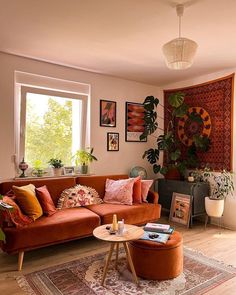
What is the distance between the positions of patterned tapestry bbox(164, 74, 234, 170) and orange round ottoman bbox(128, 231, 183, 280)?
205 centimetres

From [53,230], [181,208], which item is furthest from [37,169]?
[181,208]

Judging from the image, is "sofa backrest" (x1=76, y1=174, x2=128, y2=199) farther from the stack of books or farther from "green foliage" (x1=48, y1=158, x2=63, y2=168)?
the stack of books

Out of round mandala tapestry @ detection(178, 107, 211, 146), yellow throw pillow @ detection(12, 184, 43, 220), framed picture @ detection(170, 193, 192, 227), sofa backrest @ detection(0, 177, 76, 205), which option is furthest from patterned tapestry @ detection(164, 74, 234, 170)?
yellow throw pillow @ detection(12, 184, 43, 220)

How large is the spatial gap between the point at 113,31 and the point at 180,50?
0.83 m

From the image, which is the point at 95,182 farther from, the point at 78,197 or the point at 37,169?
the point at 37,169

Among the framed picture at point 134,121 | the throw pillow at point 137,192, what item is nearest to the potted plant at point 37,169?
the throw pillow at point 137,192

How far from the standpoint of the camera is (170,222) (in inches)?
160

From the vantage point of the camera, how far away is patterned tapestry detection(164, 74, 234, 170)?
3855mm

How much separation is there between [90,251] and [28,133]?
1859mm

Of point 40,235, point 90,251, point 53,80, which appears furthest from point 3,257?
point 53,80

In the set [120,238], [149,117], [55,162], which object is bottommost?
[120,238]

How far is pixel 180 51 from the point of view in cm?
215

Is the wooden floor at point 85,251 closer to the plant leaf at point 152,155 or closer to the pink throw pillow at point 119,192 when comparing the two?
the pink throw pillow at point 119,192

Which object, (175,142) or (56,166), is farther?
(175,142)
